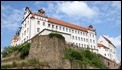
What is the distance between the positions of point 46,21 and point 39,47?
2512 cm

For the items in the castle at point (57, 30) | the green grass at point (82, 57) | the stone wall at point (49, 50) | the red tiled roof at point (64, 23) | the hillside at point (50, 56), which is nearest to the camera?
the hillside at point (50, 56)

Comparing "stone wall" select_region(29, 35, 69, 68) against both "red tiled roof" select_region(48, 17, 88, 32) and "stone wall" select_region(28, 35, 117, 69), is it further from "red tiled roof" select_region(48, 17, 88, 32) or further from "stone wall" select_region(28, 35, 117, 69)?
"red tiled roof" select_region(48, 17, 88, 32)

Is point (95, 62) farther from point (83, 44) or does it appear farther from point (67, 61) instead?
point (83, 44)

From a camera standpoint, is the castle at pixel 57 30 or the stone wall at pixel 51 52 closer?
the stone wall at pixel 51 52

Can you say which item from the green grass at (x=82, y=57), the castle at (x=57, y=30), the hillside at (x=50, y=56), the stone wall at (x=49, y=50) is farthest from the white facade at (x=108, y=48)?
the stone wall at (x=49, y=50)

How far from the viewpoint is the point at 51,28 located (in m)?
70.0

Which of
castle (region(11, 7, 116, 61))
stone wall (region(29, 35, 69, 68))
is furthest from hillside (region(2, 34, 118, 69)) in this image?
castle (region(11, 7, 116, 61))

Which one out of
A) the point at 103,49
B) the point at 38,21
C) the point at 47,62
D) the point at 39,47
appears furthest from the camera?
the point at 103,49

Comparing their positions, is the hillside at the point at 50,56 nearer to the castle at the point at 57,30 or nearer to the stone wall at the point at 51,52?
the stone wall at the point at 51,52

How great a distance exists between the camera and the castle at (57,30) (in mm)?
67231

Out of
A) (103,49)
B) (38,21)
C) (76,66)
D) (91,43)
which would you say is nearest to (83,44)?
(91,43)

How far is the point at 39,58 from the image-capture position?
43.3 meters

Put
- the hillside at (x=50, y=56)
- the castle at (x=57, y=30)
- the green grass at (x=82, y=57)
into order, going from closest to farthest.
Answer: the hillside at (x=50, y=56) → the green grass at (x=82, y=57) → the castle at (x=57, y=30)

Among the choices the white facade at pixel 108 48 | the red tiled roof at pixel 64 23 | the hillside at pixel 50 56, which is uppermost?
the red tiled roof at pixel 64 23
